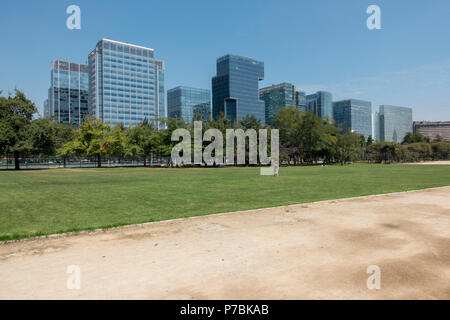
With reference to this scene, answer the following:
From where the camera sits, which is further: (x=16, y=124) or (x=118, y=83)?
(x=118, y=83)

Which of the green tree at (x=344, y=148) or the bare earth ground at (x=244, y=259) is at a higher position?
the green tree at (x=344, y=148)

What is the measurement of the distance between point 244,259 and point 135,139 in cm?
6752

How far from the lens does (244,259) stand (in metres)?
5.85

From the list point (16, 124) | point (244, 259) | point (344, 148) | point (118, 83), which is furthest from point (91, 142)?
point (118, 83)

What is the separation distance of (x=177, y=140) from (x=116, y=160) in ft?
96.2

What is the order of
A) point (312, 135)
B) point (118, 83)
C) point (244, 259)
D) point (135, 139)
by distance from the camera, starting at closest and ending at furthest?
1. point (244, 259)
2. point (312, 135)
3. point (135, 139)
4. point (118, 83)

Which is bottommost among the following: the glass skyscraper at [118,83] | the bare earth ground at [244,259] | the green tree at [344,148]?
the bare earth ground at [244,259]

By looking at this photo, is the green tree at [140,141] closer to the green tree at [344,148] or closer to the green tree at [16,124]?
the green tree at [16,124]

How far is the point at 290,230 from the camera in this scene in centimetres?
815

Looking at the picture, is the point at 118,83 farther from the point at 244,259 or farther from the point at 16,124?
the point at 244,259

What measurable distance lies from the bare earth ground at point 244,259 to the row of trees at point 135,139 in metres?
46.1

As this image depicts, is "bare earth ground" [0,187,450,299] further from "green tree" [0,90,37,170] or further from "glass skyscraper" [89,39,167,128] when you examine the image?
"glass skyscraper" [89,39,167,128]

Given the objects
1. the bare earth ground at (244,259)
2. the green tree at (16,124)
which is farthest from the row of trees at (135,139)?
the bare earth ground at (244,259)

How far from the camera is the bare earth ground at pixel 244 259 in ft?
14.6
